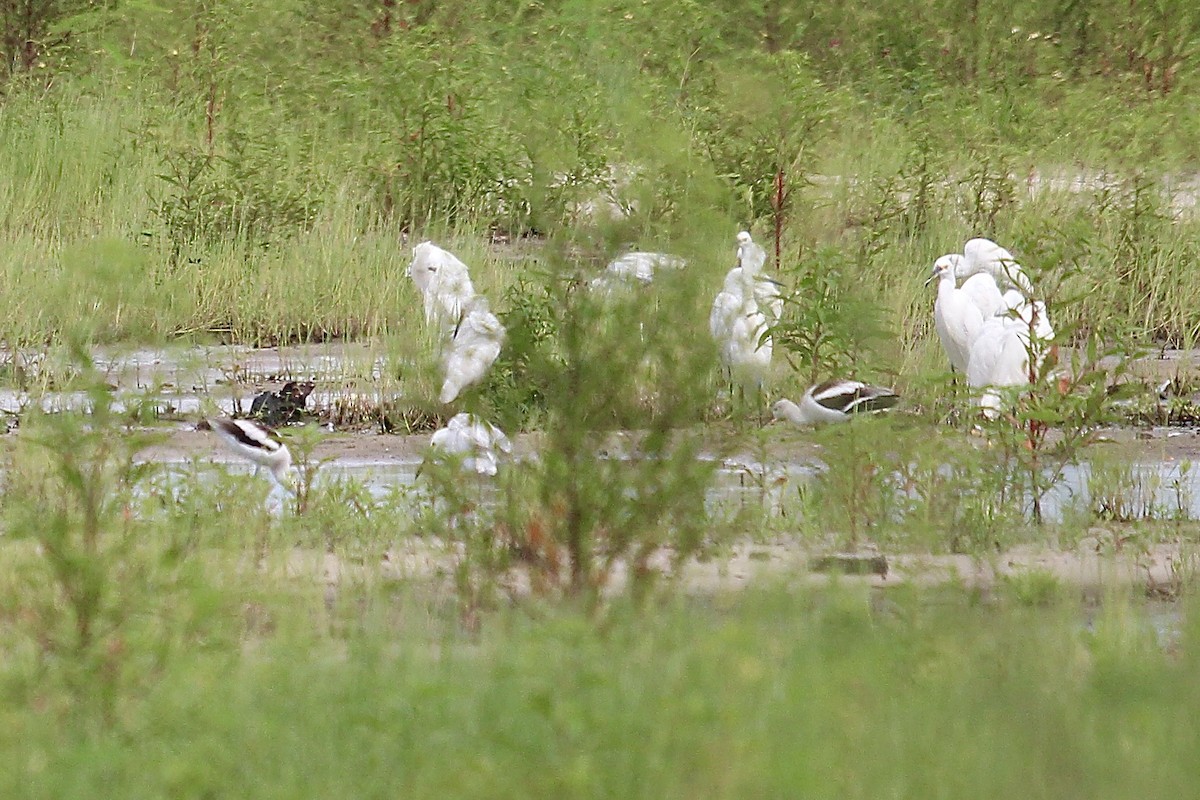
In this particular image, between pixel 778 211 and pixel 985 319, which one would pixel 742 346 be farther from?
pixel 778 211

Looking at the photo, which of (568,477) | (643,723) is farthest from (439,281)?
(643,723)

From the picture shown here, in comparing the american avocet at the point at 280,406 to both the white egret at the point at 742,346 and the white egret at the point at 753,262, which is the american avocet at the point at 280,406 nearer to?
the white egret at the point at 742,346

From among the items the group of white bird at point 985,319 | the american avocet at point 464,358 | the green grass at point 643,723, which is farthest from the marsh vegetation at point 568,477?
the group of white bird at point 985,319

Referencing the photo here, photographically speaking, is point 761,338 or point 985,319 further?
point 985,319

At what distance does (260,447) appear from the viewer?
6555 mm

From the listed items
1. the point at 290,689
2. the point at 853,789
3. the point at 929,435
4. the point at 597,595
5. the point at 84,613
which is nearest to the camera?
the point at 853,789

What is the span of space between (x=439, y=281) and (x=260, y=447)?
2585mm

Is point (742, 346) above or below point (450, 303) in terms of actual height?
below

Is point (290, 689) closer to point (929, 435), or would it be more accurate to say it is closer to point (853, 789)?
point (853, 789)

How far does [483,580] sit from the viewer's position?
4.84m

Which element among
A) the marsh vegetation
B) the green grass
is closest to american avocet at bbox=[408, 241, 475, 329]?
the marsh vegetation

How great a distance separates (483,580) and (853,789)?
191 cm

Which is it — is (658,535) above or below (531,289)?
below

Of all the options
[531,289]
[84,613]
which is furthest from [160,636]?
[531,289]
